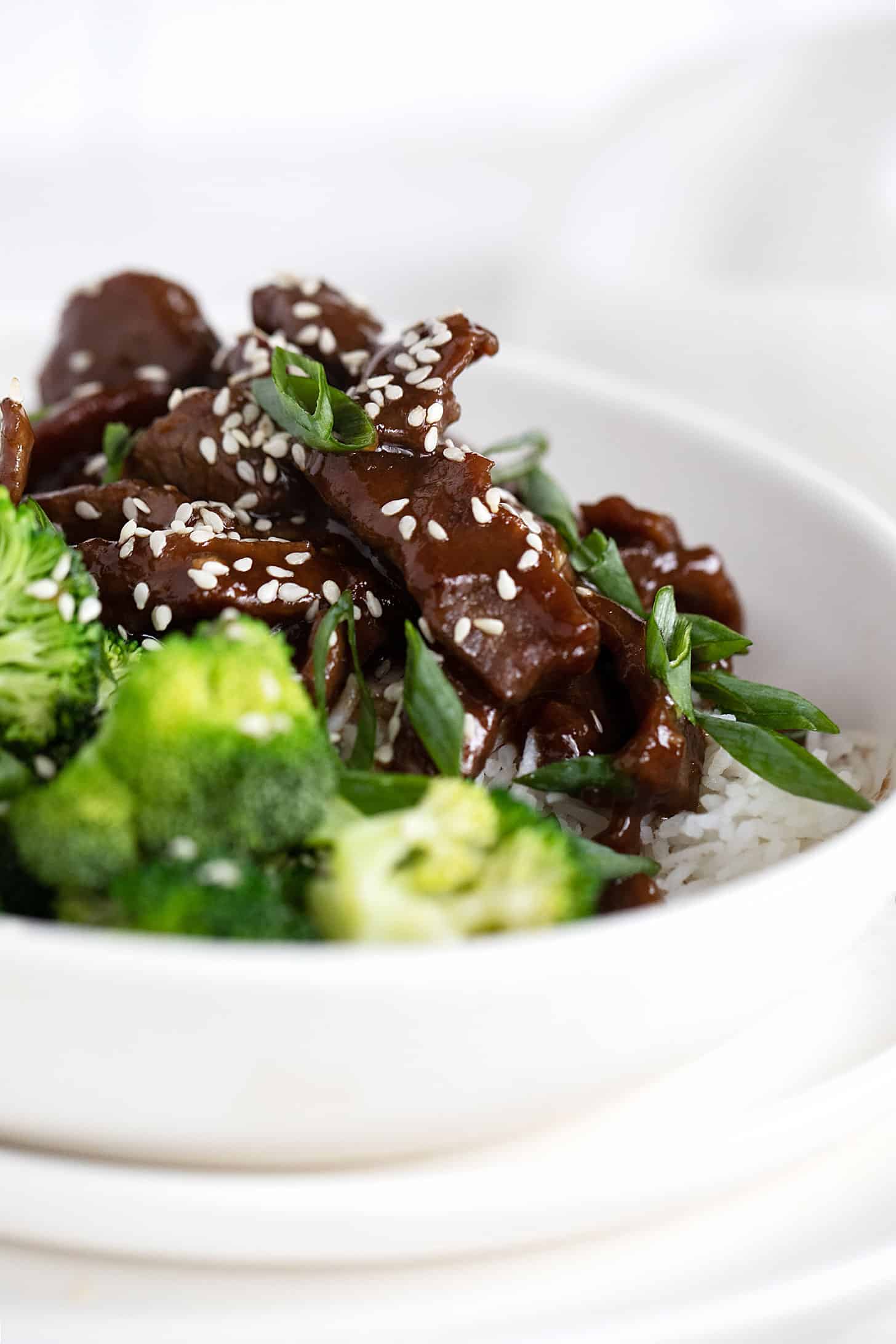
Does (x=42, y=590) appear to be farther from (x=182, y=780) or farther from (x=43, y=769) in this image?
(x=182, y=780)

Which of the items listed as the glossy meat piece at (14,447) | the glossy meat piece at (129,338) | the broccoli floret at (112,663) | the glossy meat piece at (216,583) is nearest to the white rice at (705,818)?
the glossy meat piece at (216,583)

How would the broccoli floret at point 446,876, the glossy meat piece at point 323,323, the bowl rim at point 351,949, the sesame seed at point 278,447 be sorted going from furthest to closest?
1. the glossy meat piece at point 323,323
2. the sesame seed at point 278,447
3. the broccoli floret at point 446,876
4. the bowl rim at point 351,949

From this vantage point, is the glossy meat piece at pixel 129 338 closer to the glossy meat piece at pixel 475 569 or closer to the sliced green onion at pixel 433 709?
the glossy meat piece at pixel 475 569

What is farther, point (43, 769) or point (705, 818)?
point (705, 818)

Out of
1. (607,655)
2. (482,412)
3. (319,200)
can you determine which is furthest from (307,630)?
(319,200)

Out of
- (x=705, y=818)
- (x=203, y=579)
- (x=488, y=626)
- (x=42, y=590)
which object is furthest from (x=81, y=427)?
(x=705, y=818)

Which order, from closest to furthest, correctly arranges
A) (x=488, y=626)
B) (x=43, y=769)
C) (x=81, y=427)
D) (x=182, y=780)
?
1. (x=182, y=780)
2. (x=43, y=769)
3. (x=488, y=626)
4. (x=81, y=427)
